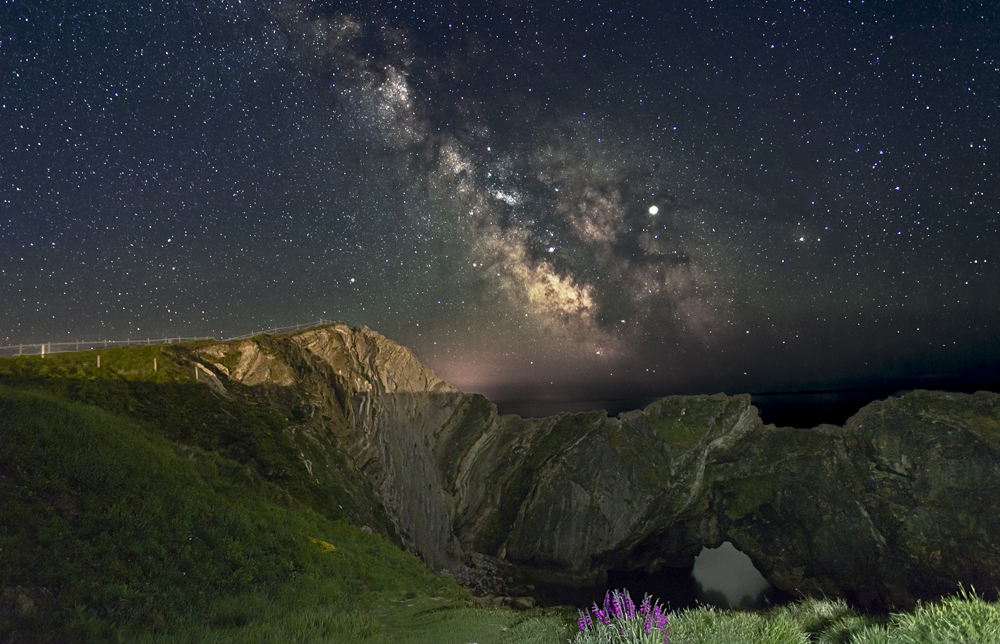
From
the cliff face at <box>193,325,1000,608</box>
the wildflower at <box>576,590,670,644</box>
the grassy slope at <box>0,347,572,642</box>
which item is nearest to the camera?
the wildflower at <box>576,590,670,644</box>

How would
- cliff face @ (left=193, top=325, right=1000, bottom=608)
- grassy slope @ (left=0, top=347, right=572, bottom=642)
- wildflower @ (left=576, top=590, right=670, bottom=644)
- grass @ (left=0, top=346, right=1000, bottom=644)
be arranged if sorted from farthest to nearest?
cliff face @ (left=193, top=325, right=1000, bottom=608)
grassy slope @ (left=0, top=347, right=572, bottom=642)
grass @ (left=0, top=346, right=1000, bottom=644)
wildflower @ (left=576, top=590, right=670, bottom=644)

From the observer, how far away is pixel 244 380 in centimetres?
2991

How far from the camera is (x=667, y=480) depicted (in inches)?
1679

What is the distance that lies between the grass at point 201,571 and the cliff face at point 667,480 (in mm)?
15573

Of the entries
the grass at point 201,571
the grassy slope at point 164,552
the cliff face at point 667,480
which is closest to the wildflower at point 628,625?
the grass at point 201,571

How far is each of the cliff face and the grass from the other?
15573 mm

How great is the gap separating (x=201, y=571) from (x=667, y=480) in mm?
39320

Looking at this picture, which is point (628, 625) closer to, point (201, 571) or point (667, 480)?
point (201, 571)

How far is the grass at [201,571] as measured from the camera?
7672 mm

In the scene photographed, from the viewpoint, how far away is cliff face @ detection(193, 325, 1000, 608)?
119 feet

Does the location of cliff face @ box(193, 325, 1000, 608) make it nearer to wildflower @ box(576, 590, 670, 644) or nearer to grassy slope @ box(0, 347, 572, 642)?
grassy slope @ box(0, 347, 572, 642)

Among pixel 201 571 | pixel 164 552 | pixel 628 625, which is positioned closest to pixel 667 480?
pixel 201 571

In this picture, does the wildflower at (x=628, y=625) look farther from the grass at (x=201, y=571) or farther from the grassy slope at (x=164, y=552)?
the grassy slope at (x=164, y=552)

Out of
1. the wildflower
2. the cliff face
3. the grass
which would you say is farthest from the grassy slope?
the cliff face
